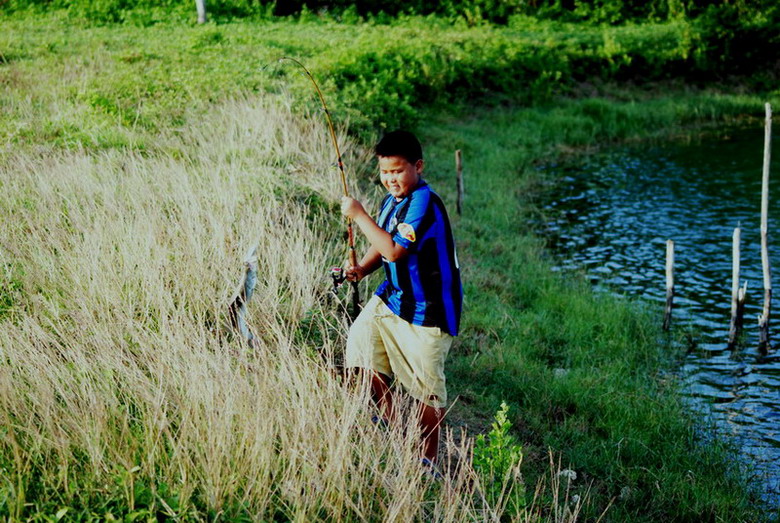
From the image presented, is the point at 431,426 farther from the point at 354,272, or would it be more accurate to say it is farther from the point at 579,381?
the point at 579,381

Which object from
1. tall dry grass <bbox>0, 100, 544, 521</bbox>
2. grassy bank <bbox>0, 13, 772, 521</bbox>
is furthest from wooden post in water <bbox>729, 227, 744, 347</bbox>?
tall dry grass <bbox>0, 100, 544, 521</bbox>

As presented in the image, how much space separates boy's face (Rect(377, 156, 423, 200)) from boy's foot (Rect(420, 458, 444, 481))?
149 cm

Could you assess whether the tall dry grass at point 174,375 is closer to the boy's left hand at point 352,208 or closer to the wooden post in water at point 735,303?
the boy's left hand at point 352,208

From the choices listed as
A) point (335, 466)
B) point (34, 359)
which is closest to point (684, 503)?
point (335, 466)

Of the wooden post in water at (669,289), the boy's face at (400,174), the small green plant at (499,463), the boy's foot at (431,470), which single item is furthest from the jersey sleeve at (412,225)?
the wooden post in water at (669,289)

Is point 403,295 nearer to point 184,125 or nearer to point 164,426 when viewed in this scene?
point 164,426

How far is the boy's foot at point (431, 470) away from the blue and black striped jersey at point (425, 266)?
739 mm

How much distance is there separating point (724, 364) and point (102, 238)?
19.3 ft

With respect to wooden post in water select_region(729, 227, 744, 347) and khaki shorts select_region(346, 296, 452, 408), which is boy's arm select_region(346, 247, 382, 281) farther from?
wooden post in water select_region(729, 227, 744, 347)

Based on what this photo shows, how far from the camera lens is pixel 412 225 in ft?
13.8

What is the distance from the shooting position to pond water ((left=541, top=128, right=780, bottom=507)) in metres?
6.71

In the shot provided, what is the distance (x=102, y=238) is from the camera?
579 centimetres

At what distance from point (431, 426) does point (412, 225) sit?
46.9 inches

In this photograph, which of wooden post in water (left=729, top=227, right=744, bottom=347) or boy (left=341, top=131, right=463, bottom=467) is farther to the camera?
wooden post in water (left=729, top=227, right=744, bottom=347)
